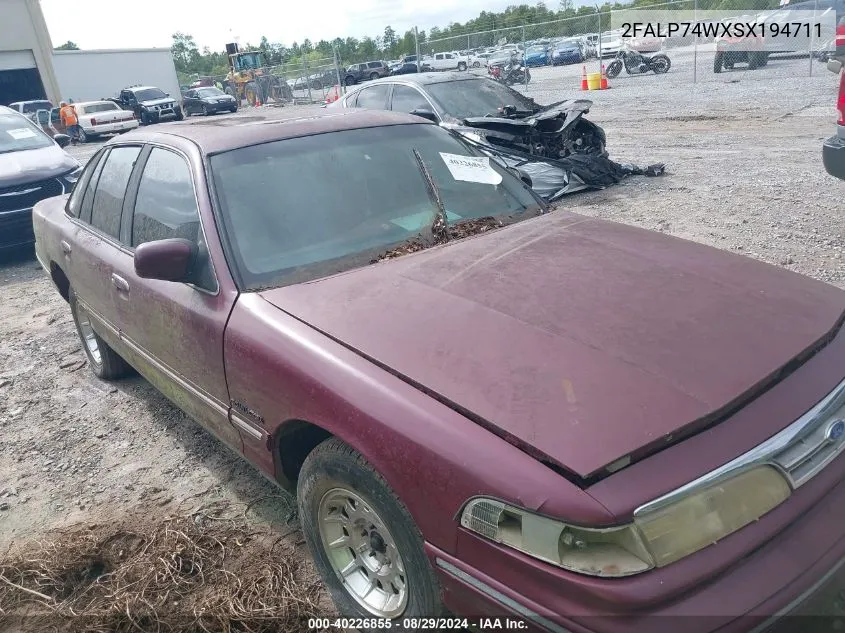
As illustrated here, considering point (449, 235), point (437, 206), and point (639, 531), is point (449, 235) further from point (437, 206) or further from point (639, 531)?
point (639, 531)

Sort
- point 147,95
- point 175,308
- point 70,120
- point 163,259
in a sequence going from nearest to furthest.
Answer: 1. point 163,259
2. point 175,308
3. point 70,120
4. point 147,95

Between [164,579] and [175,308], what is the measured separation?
44.0 inches

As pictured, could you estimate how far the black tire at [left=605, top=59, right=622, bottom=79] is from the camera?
23175mm

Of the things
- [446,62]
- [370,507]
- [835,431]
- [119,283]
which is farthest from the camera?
[446,62]

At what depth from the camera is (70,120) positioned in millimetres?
24094

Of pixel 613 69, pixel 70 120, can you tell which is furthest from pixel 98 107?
pixel 613 69

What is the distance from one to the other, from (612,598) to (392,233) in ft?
6.09

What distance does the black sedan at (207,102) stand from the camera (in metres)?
29.6

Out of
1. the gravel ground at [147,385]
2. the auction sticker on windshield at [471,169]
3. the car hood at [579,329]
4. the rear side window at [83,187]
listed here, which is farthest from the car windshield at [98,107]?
the car hood at [579,329]

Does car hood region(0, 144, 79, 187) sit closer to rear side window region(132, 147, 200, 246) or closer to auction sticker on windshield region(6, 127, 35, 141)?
auction sticker on windshield region(6, 127, 35, 141)

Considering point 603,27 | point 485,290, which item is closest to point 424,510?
point 485,290

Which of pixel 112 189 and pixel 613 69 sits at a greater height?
pixel 112 189

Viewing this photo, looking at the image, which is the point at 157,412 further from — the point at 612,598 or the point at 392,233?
the point at 612,598

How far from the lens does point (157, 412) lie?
414 centimetres
